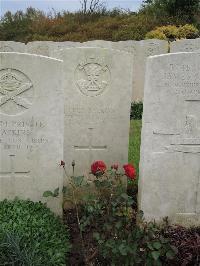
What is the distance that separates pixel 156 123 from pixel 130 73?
3.39ft

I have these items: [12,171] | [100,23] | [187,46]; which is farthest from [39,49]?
[100,23]

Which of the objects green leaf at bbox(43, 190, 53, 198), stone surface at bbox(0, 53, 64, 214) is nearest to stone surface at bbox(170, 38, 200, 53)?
stone surface at bbox(0, 53, 64, 214)

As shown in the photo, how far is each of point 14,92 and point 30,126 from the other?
0.37 m

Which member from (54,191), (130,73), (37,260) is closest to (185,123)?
(130,73)

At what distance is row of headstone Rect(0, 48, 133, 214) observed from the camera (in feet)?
13.5

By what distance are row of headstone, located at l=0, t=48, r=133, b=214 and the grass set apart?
50.7 inches

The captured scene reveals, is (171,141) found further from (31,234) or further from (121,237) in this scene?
(31,234)

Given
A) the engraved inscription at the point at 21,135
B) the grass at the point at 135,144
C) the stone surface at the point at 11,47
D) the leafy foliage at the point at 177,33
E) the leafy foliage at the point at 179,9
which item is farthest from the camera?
the leafy foliage at the point at 179,9

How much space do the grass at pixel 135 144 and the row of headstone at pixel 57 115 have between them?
129 centimetres

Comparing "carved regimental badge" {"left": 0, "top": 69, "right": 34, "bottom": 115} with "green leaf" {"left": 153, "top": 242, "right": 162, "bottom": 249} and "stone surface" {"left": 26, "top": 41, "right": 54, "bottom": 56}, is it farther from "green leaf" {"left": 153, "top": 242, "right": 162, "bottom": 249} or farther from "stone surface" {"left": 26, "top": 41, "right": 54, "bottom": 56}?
"stone surface" {"left": 26, "top": 41, "right": 54, "bottom": 56}

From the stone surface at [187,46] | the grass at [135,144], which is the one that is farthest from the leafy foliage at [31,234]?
the stone surface at [187,46]

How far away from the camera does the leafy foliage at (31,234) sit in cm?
344

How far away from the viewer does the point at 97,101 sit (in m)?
5.04

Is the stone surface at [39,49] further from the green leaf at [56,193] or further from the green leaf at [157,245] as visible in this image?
the green leaf at [157,245]
